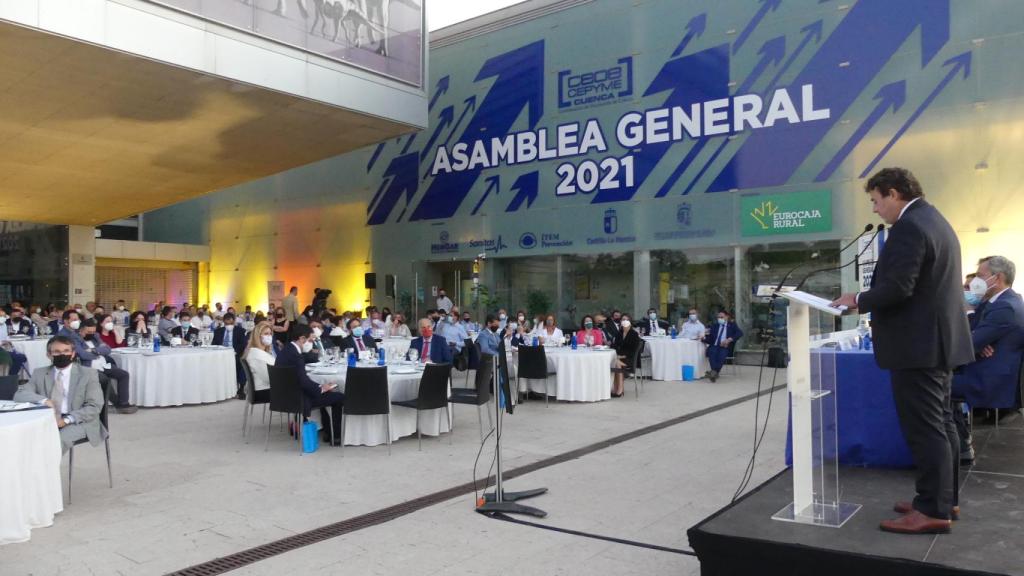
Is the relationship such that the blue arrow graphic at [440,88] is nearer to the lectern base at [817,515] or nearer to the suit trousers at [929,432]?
the lectern base at [817,515]

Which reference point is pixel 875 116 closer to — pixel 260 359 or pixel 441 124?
pixel 441 124

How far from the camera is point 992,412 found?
21.4 feet

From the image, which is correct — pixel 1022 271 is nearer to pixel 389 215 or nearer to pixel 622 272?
→ pixel 622 272

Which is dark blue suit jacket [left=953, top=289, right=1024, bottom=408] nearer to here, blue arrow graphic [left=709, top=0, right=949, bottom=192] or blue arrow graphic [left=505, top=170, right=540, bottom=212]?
blue arrow graphic [left=709, top=0, right=949, bottom=192]

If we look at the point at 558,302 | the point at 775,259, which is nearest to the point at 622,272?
the point at 558,302

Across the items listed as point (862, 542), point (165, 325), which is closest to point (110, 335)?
point (165, 325)

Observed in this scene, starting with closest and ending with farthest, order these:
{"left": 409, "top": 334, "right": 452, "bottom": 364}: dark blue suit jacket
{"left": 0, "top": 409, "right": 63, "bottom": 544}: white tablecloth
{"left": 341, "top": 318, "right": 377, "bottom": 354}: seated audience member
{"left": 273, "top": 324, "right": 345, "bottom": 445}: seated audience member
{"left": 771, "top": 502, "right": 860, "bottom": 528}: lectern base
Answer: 1. {"left": 771, "top": 502, "right": 860, "bottom": 528}: lectern base
2. {"left": 0, "top": 409, "right": 63, "bottom": 544}: white tablecloth
3. {"left": 273, "top": 324, "right": 345, "bottom": 445}: seated audience member
4. {"left": 409, "top": 334, "right": 452, "bottom": 364}: dark blue suit jacket
5. {"left": 341, "top": 318, "right": 377, "bottom": 354}: seated audience member

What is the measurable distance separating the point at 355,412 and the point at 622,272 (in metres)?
11.5

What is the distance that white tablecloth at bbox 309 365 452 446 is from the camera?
21.9ft

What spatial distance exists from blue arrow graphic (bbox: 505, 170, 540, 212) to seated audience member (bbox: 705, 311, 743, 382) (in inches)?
286

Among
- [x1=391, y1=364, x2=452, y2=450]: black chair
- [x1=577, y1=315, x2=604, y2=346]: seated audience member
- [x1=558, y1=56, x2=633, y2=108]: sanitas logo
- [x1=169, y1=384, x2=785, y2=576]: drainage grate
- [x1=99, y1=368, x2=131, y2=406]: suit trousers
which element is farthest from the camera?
[x1=558, y1=56, x2=633, y2=108]: sanitas logo

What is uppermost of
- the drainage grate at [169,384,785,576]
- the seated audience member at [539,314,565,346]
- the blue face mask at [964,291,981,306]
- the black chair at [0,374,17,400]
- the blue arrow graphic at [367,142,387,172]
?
the blue arrow graphic at [367,142,387,172]

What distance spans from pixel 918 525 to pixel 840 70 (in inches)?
518

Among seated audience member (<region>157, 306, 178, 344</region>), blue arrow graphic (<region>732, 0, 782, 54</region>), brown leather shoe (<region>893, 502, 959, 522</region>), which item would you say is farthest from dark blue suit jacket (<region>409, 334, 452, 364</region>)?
blue arrow graphic (<region>732, 0, 782, 54</region>)
